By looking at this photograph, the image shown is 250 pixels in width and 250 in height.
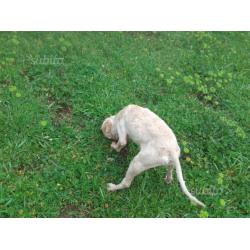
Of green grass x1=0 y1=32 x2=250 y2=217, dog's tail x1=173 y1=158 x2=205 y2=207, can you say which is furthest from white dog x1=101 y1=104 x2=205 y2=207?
green grass x1=0 y1=32 x2=250 y2=217

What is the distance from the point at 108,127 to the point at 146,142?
45.5 inches

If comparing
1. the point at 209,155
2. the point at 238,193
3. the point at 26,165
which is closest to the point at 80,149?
the point at 26,165

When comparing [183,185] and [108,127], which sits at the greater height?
[108,127]

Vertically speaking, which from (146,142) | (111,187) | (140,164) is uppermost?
(146,142)

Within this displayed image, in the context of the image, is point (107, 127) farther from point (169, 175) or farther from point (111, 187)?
point (169, 175)

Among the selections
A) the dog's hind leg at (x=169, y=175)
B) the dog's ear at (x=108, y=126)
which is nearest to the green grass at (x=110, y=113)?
the dog's hind leg at (x=169, y=175)

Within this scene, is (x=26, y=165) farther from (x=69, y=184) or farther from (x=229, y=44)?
(x=229, y=44)

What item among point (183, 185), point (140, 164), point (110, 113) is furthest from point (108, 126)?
point (183, 185)

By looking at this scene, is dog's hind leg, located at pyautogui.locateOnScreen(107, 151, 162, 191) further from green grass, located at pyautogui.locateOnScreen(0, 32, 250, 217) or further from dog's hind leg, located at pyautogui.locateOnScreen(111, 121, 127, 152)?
dog's hind leg, located at pyautogui.locateOnScreen(111, 121, 127, 152)

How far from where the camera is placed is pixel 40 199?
5406mm

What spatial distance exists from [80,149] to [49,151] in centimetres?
50

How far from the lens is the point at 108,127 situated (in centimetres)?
630

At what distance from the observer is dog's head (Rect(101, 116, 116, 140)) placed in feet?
20.6

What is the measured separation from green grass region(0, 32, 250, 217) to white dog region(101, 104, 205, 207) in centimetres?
38
